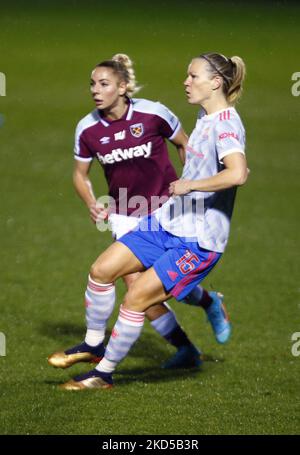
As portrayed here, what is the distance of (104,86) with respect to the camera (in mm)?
7641

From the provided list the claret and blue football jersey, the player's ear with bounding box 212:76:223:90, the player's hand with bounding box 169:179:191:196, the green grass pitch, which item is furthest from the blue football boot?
the player's ear with bounding box 212:76:223:90

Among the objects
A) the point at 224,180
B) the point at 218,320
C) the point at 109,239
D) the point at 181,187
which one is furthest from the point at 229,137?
the point at 109,239

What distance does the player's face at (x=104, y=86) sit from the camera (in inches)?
300

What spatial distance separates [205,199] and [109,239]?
650 centimetres

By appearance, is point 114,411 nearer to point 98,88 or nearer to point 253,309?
point 98,88

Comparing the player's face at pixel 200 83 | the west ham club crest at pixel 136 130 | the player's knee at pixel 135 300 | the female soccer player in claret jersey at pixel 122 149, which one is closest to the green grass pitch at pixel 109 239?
the player's knee at pixel 135 300

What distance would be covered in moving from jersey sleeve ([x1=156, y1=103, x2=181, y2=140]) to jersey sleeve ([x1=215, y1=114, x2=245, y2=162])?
1.15m

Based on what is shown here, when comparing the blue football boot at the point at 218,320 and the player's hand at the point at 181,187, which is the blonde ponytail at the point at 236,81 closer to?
the player's hand at the point at 181,187

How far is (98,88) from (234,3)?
23100 mm

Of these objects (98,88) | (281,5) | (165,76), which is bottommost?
(165,76)

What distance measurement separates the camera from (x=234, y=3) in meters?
29.9

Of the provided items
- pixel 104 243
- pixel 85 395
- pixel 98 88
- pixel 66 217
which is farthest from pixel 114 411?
pixel 66 217

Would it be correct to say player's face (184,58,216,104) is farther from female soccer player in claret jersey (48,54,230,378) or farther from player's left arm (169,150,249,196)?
female soccer player in claret jersey (48,54,230,378)

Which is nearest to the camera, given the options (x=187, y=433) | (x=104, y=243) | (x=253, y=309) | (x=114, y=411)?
(x=187, y=433)
